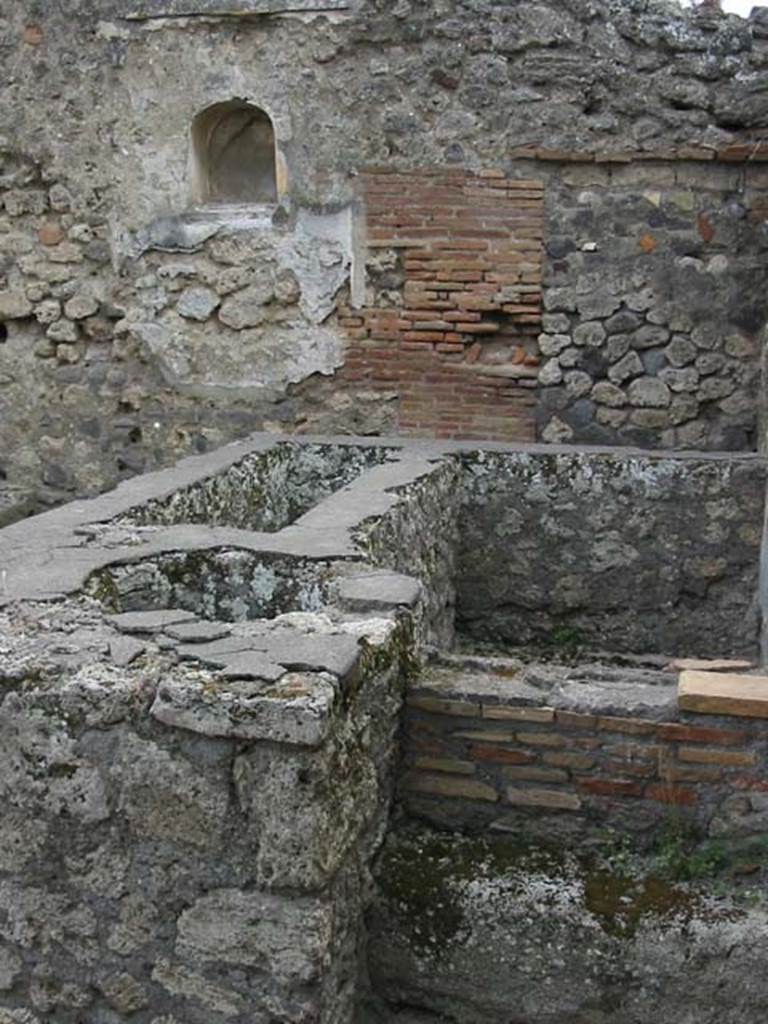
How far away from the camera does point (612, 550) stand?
5258 millimetres

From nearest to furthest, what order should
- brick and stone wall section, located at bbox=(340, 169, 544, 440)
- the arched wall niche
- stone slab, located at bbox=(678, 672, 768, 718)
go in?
stone slab, located at bbox=(678, 672, 768, 718) → brick and stone wall section, located at bbox=(340, 169, 544, 440) → the arched wall niche

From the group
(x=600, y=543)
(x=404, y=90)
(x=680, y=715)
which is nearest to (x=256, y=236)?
(x=404, y=90)

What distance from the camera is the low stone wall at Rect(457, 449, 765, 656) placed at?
205 inches

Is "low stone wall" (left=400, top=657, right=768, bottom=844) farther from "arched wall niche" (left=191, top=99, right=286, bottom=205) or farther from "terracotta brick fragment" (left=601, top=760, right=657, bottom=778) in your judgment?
"arched wall niche" (left=191, top=99, right=286, bottom=205)

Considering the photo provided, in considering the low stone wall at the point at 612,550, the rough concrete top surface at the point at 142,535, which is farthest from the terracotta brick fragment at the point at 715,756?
the low stone wall at the point at 612,550

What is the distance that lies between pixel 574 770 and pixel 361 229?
178 inches

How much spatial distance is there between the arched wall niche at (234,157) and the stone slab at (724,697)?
491 centimetres

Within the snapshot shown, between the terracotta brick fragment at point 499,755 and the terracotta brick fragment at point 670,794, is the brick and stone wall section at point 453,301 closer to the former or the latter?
the terracotta brick fragment at point 499,755

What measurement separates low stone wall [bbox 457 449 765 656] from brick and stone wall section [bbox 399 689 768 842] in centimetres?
257

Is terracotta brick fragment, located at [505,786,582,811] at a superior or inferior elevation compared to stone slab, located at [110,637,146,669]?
inferior

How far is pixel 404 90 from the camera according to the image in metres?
6.43

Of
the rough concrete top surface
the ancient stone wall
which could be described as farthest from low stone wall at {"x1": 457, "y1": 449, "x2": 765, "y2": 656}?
the ancient stone wall

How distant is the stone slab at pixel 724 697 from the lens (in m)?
2.59

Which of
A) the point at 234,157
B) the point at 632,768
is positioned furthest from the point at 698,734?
the point at 234,157
